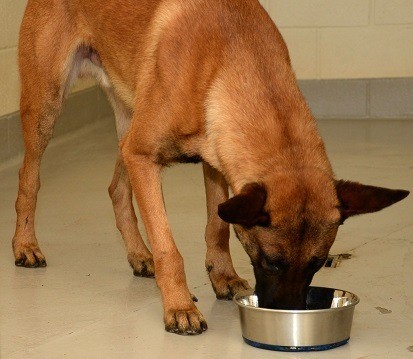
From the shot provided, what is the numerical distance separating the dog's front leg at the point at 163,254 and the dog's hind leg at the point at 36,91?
37.7 inches

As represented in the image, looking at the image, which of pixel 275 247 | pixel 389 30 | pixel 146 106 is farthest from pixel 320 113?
pixel 275 247

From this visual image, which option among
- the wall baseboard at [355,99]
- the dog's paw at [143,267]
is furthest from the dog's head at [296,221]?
the wall baseboard at [355,99]

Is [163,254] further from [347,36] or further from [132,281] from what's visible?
[347,36]

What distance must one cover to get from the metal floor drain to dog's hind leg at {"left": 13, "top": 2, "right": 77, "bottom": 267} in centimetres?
139

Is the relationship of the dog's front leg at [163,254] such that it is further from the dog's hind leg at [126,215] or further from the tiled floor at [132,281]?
the dog's hind leg at [126,215]

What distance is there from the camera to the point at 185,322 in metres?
3.80

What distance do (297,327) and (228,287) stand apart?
2.72 feet

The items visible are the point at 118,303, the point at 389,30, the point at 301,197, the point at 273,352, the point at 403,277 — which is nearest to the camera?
the point at 301,197

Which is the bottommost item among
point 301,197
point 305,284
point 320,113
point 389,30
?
point 320,113

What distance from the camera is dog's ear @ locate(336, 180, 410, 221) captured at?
11.0 ft

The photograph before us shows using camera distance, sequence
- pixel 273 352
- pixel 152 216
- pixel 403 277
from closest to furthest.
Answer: pixel 273 352 → pixel 152 216 → pixel 403 277

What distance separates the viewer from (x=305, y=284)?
341 cm

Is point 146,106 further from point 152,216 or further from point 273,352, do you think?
point 273,352

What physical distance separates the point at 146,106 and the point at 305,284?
1.07m
